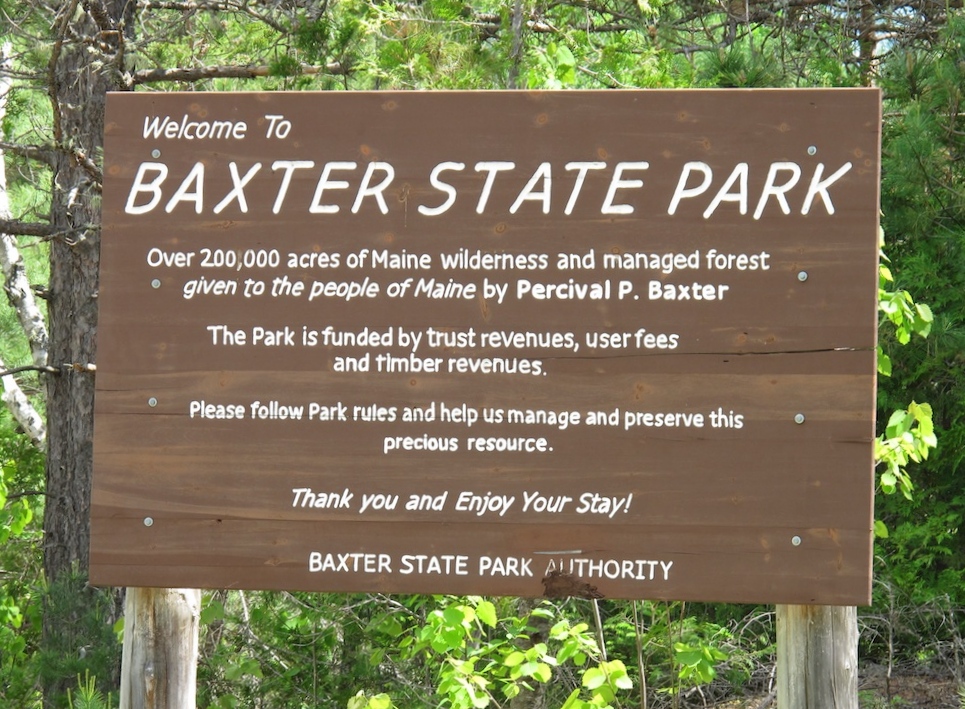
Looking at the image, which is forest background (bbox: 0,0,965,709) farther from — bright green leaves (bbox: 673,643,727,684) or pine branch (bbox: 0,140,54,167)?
bright green leaves (bbox: 673,643,727,684)

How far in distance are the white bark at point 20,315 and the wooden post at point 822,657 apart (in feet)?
18.9

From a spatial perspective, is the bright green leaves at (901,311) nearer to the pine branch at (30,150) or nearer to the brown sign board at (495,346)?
the brown sign board at (495,346)

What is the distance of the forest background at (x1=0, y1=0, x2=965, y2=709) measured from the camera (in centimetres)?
492

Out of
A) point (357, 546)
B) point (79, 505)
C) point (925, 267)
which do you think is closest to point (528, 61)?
point (925, 267)

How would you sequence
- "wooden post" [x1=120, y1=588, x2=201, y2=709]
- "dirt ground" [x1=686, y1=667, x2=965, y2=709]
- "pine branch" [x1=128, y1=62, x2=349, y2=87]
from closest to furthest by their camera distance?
"wooden post" [x1=120, y1=588, x2=201, y2=709] → "dirt ground" [x1=686, y1=667, x2=965, y2=709] → "pine branch" [x1=128, y1=62, x2=349, y2=87]

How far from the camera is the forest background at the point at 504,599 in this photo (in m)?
4.92

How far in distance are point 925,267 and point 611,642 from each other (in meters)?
2.50

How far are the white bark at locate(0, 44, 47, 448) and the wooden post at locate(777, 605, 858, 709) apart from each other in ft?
18.9

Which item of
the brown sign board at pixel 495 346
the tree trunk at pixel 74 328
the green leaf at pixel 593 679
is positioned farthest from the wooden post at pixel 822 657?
the tree trunk at pixel 74 328

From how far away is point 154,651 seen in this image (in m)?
2.84

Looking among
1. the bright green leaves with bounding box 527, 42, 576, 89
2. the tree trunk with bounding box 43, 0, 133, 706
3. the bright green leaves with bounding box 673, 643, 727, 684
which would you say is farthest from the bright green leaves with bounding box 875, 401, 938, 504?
the tree trunk with bounding box 43, 0, 133, 706

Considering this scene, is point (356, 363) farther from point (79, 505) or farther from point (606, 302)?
point (79, 505)

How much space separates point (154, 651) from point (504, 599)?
2.18 meters

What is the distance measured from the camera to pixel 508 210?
106 inches
